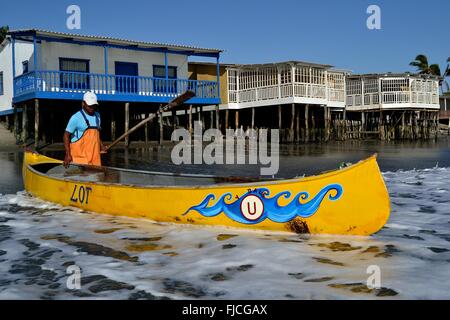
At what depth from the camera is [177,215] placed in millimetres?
5742

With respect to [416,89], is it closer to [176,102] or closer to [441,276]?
[176,102]

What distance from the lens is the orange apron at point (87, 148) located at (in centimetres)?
755

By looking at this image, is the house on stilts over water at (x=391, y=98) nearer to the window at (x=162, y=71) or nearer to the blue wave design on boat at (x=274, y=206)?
the window at (x=162, y=71)

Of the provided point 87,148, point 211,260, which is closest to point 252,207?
point 211,260

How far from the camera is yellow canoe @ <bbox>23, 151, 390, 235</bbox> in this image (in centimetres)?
479

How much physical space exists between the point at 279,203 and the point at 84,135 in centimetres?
401

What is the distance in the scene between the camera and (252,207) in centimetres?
520

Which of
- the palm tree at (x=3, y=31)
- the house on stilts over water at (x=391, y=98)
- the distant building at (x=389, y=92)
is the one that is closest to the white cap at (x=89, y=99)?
the house on stilts over water at (x=391, y=98)

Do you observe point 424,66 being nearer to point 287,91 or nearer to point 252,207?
point 287,91

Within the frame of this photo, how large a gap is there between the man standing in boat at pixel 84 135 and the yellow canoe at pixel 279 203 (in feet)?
4.76

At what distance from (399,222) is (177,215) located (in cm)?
315

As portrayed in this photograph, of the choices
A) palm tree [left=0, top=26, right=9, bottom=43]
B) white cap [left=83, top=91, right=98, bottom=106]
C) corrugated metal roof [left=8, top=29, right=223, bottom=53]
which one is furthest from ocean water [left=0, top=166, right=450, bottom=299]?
palm tree [left=0, top=26, right=9, bottom=43]
